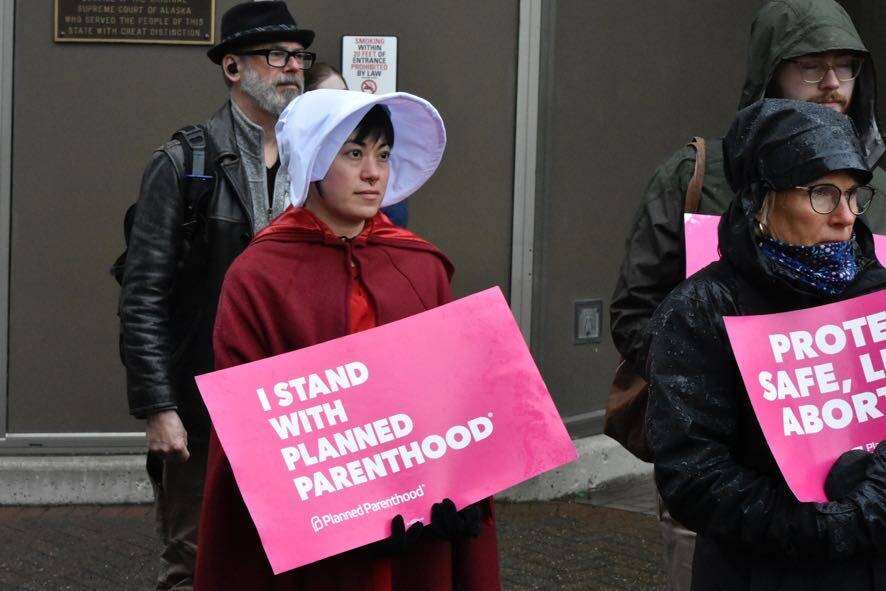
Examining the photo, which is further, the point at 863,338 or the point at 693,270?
the point at 693,270

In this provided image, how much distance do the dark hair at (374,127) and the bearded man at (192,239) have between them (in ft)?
2.73

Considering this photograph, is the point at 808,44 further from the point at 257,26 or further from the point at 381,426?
the point at 257,26

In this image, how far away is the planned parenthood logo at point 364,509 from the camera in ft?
9.70

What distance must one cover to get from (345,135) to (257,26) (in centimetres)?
136

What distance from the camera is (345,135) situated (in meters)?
3.25

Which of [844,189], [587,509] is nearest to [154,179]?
[844,189]

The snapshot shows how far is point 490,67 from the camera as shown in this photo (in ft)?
23.0

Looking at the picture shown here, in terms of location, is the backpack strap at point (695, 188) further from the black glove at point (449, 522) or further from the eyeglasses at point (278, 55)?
the eyeglasses at point (278, 55)

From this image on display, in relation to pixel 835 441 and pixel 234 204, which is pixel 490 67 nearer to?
pixel 234 204

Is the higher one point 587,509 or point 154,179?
point 154,179

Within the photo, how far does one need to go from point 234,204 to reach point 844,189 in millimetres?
2151

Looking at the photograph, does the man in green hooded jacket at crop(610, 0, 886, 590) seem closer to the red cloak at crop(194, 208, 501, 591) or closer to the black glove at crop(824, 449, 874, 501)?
the red cloak at crop(194, 208, 501, 591)

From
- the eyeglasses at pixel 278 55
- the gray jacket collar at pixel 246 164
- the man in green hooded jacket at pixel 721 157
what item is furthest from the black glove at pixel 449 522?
the eyeglasses at pixel 278 55

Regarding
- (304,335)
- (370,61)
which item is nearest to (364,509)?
(304,335)
